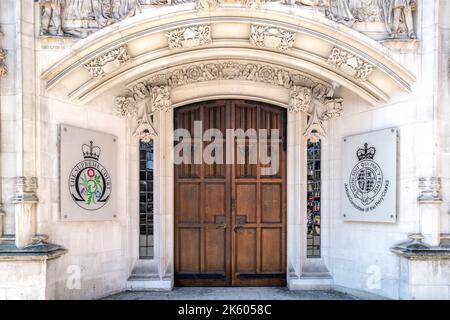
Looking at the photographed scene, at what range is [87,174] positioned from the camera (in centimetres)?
489

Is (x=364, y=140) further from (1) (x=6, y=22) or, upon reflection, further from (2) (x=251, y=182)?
(1) (x=6, y=22)

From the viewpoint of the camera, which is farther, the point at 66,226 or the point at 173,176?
the point at 173,176

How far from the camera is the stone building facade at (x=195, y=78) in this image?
432 cm

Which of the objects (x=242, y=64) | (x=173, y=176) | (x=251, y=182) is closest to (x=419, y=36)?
(x=242, y=64)

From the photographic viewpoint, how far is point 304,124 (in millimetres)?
5566

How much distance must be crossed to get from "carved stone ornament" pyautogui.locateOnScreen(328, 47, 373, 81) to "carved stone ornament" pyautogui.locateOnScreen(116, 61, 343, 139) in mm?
713

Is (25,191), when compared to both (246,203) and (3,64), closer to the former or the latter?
(3,64)

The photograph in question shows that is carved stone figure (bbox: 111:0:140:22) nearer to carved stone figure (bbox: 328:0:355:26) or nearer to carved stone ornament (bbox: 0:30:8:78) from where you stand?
carved stone ornament (bbox: 0:30:8:78)

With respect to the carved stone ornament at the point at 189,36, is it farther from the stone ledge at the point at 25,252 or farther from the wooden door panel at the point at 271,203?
the stone ledge at the point at 25,252

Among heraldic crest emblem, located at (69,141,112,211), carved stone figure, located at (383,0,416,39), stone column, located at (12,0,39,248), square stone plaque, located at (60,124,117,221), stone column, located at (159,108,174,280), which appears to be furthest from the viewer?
stone column, located at (159,108,174,280)

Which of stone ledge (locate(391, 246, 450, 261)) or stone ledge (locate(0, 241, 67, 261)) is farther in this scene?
stone ledge (locate(391, 246, 450, 261))

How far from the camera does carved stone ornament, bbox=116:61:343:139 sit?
17.7 ft

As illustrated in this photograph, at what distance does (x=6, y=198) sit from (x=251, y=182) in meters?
3.37

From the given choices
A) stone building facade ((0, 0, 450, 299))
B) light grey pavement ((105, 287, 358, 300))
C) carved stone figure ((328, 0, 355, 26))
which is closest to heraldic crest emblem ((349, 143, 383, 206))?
stone building facade ((0, 0, 450, 299))
